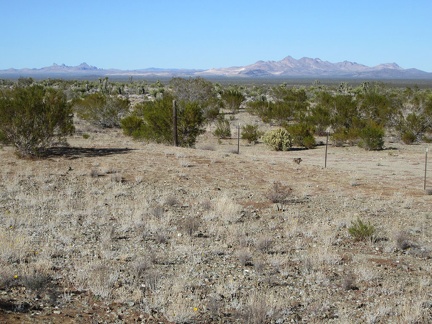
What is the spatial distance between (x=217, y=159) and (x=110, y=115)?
787 inches

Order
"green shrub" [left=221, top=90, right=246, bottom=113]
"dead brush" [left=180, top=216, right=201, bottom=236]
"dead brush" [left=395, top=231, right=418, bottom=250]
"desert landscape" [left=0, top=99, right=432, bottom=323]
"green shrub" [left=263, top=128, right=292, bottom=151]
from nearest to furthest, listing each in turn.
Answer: "desert landscape" [left=0, top=99, right=432, bottom=323], "dead brush" [left=395, top=231, right=418, bottom=250], "dead brush" [left=180, top=216, right=201, bottom=236], "green shrub" [left=263, top=128, right=292, bottom=151], "green shrub" [left=221, top=90, right=246, bottom=113]

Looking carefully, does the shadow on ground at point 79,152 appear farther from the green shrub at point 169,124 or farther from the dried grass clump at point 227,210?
the dried grass clump at point 227,210

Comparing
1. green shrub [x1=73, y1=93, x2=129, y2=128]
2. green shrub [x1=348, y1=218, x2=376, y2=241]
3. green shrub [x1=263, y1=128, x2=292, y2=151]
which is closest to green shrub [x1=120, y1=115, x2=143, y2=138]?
green shrub [x1=73, y1=93, x2=129, y2=128]

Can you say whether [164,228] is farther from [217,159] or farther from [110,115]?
[110,115]

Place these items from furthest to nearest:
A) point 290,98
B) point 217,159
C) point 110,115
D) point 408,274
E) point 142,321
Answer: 1. point 290,98
2. point 110,115
3. point 217,159
4. point 408,274
5. point 142,321

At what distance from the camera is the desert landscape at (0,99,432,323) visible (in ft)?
23.8

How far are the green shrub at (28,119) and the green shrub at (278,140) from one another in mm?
12861

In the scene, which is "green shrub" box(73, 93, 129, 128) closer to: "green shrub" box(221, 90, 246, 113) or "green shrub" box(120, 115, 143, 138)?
"green shrub" box(120, 115, 143, 138)

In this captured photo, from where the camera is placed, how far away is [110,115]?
3866 centimetres

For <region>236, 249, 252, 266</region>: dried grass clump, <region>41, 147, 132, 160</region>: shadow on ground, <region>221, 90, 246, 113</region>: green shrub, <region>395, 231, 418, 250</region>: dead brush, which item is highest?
<region>221, 90, 246, 113</region>: green shrub

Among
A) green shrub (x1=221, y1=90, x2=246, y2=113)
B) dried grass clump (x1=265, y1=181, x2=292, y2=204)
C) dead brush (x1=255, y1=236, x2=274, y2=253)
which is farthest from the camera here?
green shrub (x1=221, y1=90, x2=246, y2=113)

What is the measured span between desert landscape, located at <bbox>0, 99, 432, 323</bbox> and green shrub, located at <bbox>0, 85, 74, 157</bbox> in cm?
64

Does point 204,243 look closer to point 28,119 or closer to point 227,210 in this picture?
point 227,210

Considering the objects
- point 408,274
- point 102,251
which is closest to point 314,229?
point 408,274
